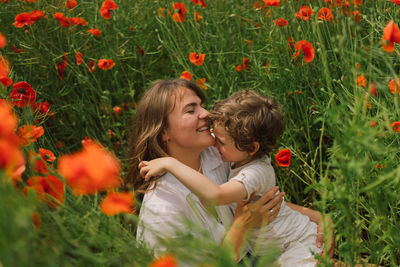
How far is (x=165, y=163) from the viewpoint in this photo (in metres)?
1.52

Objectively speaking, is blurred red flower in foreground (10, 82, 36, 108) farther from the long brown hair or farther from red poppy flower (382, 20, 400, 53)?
red poppy flower (382, 20, 400, 53)

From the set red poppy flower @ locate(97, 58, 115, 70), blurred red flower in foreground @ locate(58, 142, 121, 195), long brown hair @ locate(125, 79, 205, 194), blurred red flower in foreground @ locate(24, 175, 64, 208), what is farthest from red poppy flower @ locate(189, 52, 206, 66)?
blurred red flower in foreground @ locate(58, 142, 121, 195)

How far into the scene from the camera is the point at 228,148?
173 centimetres

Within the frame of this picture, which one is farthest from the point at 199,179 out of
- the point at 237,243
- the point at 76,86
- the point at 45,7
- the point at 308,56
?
the point at 45,7

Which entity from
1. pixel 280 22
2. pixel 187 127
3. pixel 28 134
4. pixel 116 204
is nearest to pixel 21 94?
pixel 28 134

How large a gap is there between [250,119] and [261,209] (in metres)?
0.41

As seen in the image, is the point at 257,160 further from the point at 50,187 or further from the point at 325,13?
the point at 50,187

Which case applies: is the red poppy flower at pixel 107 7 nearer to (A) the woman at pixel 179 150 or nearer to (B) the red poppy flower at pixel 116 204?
(A) the woman at pixel 179 150

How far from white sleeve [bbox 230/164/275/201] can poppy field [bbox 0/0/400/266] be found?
0.12 m

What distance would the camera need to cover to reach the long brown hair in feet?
6.01

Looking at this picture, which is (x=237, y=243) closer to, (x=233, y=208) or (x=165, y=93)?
(x=233, y=208)

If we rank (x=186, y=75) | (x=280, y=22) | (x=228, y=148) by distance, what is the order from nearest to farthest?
(x=228, y=148) < (x=280, y=22) < (x=186, y=75)

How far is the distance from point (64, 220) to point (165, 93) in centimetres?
104

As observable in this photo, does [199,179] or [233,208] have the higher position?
[199,179]
